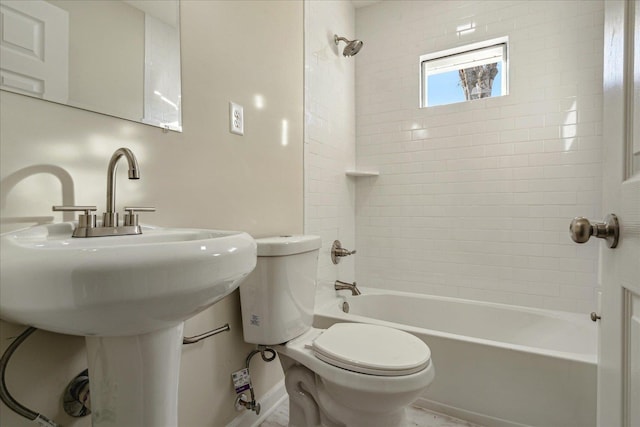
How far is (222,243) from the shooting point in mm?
596

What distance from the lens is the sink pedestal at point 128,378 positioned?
653 millimetres

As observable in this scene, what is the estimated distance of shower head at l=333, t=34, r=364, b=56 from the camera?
7.14ft

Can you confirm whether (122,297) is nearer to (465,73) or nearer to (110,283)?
(110,283)

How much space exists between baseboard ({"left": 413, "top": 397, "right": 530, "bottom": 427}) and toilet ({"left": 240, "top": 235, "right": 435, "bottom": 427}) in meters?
0.53

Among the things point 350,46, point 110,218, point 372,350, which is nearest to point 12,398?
point 110,218

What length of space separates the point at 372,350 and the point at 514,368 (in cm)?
73

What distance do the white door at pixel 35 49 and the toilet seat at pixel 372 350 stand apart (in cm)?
111

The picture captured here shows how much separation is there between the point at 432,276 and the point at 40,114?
2273 millimetres

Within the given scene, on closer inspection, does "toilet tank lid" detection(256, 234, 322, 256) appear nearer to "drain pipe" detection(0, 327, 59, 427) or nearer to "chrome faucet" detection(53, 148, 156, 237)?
"chrome faucet" detection(53, 148, 156, 237)

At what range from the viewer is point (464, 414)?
1.52 m

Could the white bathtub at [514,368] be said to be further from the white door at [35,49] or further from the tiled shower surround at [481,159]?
the white door at [35,49]

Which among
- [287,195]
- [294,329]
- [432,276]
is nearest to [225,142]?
[287,195]

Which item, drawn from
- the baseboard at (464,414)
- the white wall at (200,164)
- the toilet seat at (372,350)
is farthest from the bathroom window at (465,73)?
the baseboard at (464,414)

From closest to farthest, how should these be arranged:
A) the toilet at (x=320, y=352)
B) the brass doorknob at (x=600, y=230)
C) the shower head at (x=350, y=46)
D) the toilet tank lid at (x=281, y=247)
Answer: the brass doorknob at (x=600, y=230), the toilet at (x=320, y=352), the toilet tank lid at (x=281, y=247), the shower head at (x=350, y=46)
